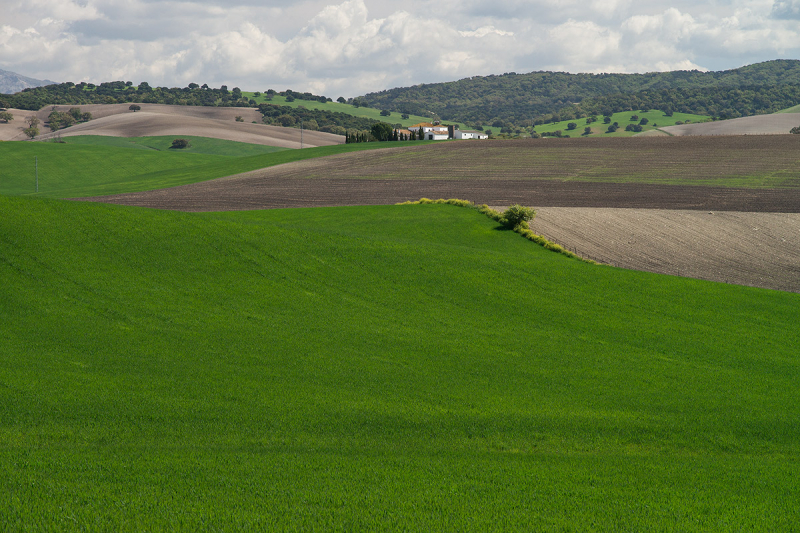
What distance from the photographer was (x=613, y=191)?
212 ft

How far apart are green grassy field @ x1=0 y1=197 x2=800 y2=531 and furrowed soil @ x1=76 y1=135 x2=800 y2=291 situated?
11.3 metres

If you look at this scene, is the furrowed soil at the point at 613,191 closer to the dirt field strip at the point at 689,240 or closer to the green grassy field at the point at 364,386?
the dirt field strip at the point at 689,240

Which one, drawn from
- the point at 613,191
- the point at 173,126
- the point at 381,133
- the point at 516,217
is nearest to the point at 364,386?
the point at 516,217

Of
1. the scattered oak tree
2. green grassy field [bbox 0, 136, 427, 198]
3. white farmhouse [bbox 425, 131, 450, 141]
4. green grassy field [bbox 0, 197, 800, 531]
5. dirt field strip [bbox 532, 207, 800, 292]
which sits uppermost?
white farmhouse [bbox 425, 131, 450, 141]

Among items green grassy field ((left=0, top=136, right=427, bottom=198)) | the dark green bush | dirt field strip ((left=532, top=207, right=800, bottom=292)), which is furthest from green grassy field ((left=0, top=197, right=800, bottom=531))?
green grassy field ((left=0, top=136, right=427, bottom=198))

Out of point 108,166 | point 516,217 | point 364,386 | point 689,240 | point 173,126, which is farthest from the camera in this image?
point 173,126

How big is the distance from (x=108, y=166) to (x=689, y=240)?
3646 inches

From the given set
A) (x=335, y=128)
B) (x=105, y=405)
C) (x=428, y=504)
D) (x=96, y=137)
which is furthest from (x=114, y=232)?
(x=335, y=128)

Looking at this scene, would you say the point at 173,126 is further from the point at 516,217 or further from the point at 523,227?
the point at 523,227

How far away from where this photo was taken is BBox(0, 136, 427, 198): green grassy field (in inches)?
3285

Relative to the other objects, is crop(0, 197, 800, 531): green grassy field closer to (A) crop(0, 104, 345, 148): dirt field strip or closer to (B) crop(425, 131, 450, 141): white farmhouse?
(B) crop(425, 131, 450, 141): white farmhouse

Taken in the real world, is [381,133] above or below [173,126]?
below

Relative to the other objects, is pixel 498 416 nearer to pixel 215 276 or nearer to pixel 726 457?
pixel 726 457

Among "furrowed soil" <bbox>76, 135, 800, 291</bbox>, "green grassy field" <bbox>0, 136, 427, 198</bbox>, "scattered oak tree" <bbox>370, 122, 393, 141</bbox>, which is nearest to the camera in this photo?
"furrowed soil" <bbox>76, 135, 800, 291</bbox>
